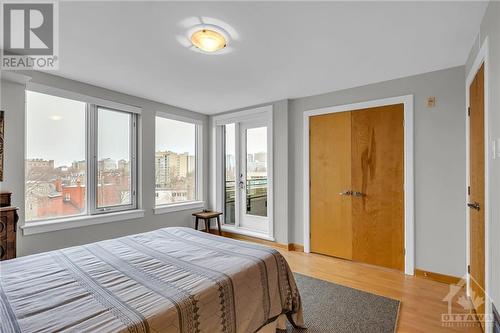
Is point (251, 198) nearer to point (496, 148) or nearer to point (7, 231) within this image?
point (7, 231)

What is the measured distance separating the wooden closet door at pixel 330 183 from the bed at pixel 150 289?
1.80 meters

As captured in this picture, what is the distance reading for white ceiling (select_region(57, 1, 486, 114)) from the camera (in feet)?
5.76

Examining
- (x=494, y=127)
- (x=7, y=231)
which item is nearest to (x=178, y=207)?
(x=7, y=231)

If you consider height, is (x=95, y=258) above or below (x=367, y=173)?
below

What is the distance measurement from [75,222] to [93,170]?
70 centimetres

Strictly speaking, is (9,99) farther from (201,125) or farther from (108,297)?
(201,125)

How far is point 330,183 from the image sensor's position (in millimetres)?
3586

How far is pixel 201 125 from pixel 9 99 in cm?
278

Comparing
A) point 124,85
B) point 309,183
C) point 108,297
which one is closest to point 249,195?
point 309,183

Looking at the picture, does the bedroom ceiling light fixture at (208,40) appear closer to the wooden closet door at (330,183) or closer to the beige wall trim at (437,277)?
the wooden closet door at (330,183)

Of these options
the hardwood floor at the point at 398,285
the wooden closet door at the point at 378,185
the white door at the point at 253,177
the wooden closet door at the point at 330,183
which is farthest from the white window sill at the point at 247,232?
the wooden closet door at the point at 378,185

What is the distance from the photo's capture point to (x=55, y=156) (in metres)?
3.00

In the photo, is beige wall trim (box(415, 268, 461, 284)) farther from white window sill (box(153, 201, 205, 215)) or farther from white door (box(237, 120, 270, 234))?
white window sill (box(153, 201, 205, 215))

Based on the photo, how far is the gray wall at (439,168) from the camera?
268 cm
